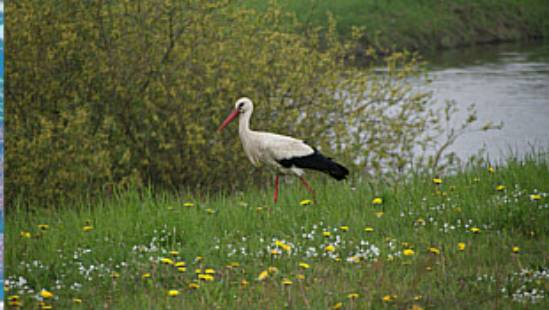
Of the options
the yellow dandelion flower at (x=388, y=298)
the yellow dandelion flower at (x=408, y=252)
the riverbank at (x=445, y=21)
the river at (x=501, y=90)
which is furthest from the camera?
the riverbank at (x=445, y=21)

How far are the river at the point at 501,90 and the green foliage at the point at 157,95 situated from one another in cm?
270

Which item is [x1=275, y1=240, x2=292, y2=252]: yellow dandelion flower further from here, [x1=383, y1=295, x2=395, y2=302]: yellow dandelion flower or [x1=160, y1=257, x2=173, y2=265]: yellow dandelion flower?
[x1=383, y1=295, x2=395, y2=302]: yellow dandelion flower

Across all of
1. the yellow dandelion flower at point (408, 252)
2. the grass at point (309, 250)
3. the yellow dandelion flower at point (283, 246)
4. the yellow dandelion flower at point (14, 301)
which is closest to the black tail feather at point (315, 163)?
the grass at point (309, 250)

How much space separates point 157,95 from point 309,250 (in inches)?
173

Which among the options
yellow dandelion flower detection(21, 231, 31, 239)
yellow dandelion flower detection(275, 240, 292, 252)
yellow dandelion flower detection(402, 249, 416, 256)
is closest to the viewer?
yellow dandelion flower detection(402, 249, 416, 256)

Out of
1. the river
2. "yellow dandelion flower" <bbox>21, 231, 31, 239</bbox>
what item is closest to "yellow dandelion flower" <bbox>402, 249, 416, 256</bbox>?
"yellow dandelion flower" <bbox>21, 231, 31, 239</bbox>

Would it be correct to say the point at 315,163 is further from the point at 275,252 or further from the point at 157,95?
the point at 157,95

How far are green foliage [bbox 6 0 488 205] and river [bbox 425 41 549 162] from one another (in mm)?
2697

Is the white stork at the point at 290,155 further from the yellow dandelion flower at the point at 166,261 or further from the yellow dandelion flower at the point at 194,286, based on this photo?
the yellow dandelion flower at the point at 194,286

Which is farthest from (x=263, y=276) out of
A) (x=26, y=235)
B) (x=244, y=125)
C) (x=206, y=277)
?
(x=244, y=125)

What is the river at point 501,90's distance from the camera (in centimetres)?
1474

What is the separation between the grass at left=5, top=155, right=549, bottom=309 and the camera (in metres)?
5.27

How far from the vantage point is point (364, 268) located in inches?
228

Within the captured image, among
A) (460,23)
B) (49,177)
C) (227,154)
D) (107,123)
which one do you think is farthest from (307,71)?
(460,23)
